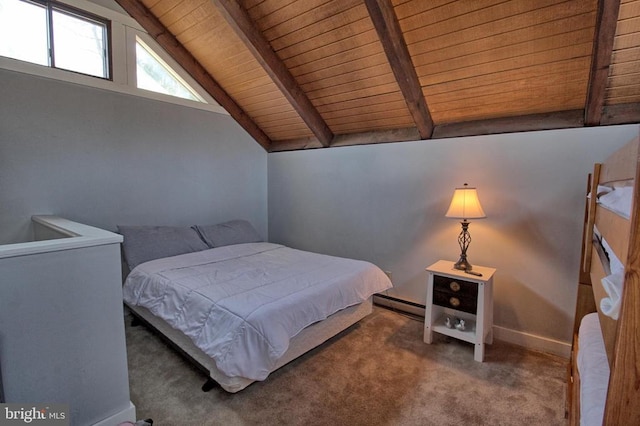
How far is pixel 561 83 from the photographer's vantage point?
2.14m

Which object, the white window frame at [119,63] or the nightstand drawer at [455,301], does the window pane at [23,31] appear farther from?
the nightstand drawer at [455,301]

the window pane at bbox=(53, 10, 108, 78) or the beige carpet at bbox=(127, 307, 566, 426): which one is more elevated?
the window pane at bbox=(53, 10, 108, 78)

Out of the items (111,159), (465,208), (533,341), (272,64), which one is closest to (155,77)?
(111,159)

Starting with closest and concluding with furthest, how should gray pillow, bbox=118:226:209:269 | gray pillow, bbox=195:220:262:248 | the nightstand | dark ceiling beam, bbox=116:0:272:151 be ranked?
the nightstand, gray pillow, bbox=118:226:209:269, dark ceiling beam, bbox=116:0:272:151, gray pillow, bbox=195:220:262:248

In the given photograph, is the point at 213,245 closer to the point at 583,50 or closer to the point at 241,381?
the point at 241,381

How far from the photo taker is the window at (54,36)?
2.47 m

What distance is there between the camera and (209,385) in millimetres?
1922

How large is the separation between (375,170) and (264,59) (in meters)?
1.52

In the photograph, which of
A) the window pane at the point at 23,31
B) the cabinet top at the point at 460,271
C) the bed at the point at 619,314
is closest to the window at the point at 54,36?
the window pane at the point at 23,31

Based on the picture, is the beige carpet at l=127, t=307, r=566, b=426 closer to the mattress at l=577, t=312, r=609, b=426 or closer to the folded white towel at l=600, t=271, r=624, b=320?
the mattress at l=577, t=312, r=609, b=426

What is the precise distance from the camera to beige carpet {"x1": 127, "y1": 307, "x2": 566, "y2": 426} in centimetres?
171

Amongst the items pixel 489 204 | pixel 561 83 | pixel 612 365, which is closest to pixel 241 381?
pixel 612 365

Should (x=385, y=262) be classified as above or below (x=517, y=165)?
below

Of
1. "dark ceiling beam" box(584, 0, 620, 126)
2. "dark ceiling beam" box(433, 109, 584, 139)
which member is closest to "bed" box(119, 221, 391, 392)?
"dark ceiling beam" box(433, 109, 584, 139)
